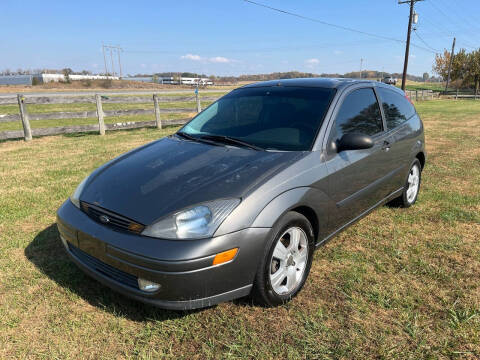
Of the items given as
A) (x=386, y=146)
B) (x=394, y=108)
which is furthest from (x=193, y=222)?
(x=394, y=108)

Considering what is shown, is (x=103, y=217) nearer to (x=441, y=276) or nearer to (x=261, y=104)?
(x=261, y=104)

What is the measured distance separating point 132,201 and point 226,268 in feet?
2.59

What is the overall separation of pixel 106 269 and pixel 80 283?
2.23 ft

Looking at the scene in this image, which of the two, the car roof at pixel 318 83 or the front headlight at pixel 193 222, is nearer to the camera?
the front headlight at pixel 193 222

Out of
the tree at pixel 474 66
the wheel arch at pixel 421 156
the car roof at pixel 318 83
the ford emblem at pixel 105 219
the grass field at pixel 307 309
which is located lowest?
the grass field at pixel 307 309

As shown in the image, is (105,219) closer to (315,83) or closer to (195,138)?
(195,138)

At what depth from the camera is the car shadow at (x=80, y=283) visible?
2459mm

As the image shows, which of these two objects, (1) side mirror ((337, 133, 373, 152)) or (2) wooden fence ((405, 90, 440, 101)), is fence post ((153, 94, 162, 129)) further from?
(2) wooden fence ((405, 90, 440, 101))

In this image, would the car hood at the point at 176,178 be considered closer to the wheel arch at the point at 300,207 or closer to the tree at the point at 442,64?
the wheel arch at the point at 300,207

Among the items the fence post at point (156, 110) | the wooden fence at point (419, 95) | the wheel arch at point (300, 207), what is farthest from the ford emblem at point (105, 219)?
the wooden fence at point (419, 95)

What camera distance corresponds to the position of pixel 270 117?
10.4ft

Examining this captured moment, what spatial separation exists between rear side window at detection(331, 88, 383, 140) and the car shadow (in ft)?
6.68

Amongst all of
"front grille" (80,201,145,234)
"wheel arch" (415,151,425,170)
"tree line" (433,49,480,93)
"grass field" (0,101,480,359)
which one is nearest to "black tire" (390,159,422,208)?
"wheel arch" (415,151,425,170)

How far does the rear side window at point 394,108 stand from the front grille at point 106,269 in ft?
10.1
